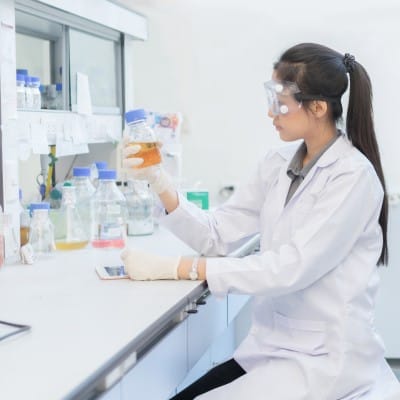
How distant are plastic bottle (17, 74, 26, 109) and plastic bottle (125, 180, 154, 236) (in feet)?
1.55

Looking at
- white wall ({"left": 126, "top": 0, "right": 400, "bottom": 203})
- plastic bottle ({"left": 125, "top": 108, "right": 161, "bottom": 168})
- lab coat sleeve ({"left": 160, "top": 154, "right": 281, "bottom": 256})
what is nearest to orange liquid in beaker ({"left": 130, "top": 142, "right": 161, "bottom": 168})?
plastic bottle ({"left": 125, "top": 108, "right": 161, "bottom": 168})

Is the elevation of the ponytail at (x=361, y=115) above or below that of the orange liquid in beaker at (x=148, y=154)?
above

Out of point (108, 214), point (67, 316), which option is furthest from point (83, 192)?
point (67, 316)

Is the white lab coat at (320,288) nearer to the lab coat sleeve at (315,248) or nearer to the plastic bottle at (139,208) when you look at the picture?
the lab coat sleeve at (315,248)

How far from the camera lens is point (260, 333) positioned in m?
1.63

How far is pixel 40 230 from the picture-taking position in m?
1.83

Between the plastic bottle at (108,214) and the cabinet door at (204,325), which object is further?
the plastic bottle at (108,214)

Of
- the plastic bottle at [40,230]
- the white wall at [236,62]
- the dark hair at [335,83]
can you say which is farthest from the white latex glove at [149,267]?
the white wall at [236,62]

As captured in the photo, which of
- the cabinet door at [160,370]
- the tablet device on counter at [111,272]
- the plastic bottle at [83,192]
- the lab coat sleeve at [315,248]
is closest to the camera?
the cabinet door at [160,370]

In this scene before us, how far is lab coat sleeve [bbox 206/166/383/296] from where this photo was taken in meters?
1.45

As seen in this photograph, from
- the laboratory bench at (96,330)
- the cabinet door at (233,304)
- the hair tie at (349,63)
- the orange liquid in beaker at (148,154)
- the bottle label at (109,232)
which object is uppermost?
the hair tie at (349,63)

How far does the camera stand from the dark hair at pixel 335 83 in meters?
1.59

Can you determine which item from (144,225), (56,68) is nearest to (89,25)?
(56,68)

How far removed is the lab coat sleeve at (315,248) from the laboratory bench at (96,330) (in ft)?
0.30
